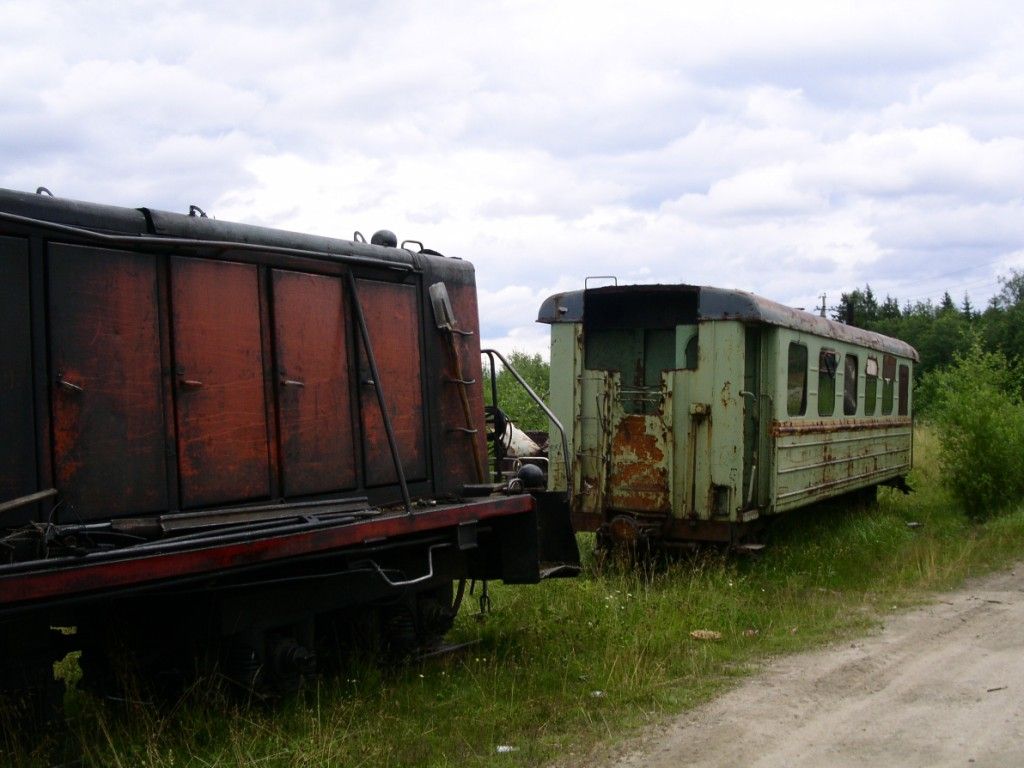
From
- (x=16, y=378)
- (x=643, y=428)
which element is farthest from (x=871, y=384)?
(x=16, y=378)

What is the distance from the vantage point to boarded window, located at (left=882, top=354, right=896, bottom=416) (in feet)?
53.4

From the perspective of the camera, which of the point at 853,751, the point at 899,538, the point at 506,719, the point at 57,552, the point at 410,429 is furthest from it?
the point at 899,538

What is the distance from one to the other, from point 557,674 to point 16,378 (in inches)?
153

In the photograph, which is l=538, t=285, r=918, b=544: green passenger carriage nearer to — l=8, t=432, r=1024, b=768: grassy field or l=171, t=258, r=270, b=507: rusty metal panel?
l=8, t=432, r=1024, b=768: grassy field

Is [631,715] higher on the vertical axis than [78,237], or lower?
lower

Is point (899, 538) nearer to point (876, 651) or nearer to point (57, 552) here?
point (876, 651)

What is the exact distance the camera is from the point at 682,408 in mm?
11086

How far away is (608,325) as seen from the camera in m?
12.0

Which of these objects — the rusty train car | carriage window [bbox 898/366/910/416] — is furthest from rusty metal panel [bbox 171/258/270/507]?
carriage window [bbox 898/366/910/416]

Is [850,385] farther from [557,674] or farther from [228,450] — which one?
[228,450]

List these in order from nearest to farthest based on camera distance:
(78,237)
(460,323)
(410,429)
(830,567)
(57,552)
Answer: (57,552) < (78,237) < (410,429) < (460,323) < (830,567)

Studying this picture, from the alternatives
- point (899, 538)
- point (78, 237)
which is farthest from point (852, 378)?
point (78, 237)

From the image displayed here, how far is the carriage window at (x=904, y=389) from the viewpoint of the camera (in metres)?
17.6

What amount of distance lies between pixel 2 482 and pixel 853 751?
4339 millimetres
